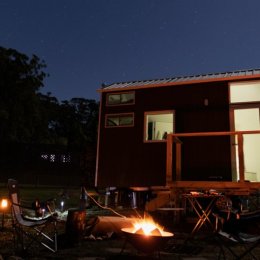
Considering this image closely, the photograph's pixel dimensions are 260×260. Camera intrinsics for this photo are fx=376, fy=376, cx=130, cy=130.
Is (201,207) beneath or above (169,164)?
beneath

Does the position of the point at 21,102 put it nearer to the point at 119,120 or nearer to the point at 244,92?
the point at 119,120

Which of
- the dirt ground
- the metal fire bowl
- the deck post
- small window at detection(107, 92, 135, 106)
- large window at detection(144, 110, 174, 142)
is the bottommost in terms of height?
the dirt ground

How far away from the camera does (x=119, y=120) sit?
11.6 m

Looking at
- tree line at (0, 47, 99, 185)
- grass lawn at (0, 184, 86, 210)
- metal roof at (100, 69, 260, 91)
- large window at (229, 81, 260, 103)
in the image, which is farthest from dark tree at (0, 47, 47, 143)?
large window at (229, 81, 260, 103)

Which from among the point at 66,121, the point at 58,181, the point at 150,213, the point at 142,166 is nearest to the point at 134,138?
the point at 142,166

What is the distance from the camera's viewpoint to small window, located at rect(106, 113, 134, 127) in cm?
1143

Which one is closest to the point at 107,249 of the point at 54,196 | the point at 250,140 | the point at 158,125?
the point at 158,125

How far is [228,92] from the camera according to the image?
10367 millimetres

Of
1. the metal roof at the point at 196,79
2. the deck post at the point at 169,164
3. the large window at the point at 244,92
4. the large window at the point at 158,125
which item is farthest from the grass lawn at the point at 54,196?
the large window at the point at 244,92

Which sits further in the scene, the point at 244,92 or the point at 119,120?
the point at 119,120

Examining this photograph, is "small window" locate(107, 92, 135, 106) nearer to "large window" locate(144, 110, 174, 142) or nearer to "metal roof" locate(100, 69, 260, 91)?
"metal roof" locate(100, 69, 260, 91)

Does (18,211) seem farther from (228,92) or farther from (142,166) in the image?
(228,92)

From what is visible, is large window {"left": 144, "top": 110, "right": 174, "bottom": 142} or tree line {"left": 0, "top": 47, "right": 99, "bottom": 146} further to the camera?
tree line {"left": 0, "top": 47, "right": 99, "bottom": 146}

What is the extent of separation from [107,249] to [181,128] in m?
5.99
